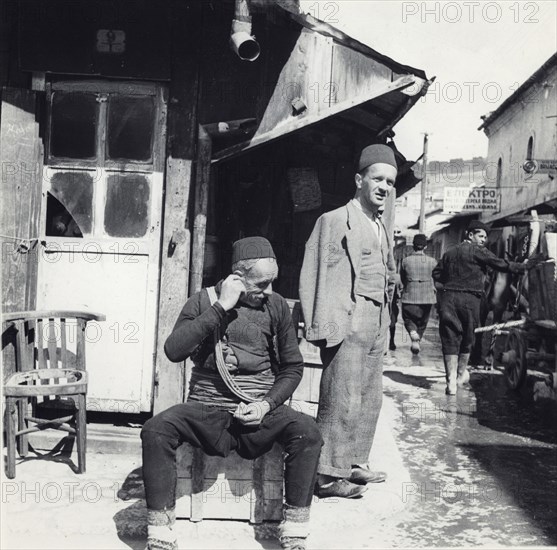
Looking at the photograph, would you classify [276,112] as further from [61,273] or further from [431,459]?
[431,459]

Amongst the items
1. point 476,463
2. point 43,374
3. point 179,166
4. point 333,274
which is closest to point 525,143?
point 476,463

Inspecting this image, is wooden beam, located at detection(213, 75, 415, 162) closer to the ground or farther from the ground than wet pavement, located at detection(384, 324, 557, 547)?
farther from the ground

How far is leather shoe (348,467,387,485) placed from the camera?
4625 mm

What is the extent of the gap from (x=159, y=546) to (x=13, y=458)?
1616mm

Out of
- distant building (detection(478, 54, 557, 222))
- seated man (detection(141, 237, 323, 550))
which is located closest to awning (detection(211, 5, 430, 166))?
seated man (detection(141, 237, 323, 550))

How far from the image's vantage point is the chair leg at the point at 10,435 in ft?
14.2

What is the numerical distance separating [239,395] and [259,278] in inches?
24.9

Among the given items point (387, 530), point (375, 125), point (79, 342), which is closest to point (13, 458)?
point (79, 342)

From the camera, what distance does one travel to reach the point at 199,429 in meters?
3.52

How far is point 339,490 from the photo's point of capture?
14.4 feet

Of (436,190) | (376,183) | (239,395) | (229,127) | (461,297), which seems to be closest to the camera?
(239,395)

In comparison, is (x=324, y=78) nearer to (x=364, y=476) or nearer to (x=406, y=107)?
(x=406, y=107)

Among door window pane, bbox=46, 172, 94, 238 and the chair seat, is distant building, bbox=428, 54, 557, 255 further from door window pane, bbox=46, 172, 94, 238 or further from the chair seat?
the chair seat

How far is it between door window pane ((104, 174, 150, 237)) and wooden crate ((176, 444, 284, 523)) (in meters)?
2.07
